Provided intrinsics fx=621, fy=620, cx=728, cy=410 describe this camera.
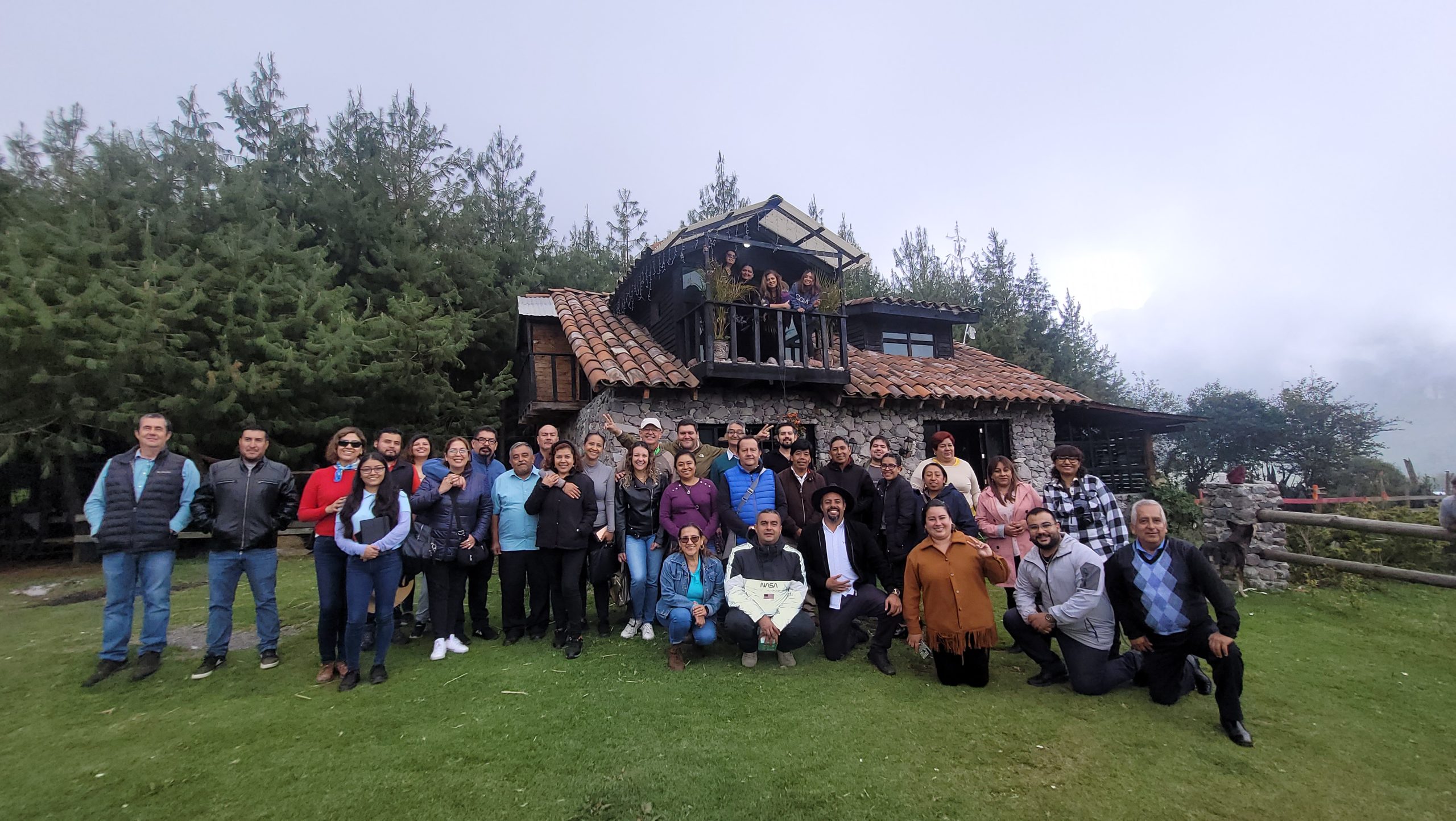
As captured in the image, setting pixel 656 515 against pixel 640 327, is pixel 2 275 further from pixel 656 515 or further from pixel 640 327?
pixel 656 515

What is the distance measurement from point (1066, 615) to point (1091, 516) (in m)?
1.07

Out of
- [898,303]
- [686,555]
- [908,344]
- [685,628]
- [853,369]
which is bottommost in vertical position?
[685,628]

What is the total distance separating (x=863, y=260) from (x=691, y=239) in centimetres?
278

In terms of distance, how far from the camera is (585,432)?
10.2 metres

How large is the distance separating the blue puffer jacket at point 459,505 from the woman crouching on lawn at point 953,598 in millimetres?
3220

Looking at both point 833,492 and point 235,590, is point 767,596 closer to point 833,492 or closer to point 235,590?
point 833,492

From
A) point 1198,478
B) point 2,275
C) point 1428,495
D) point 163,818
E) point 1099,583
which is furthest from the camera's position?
point 1198,478

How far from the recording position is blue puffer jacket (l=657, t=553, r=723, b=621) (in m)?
4.53

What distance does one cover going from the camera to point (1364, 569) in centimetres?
607

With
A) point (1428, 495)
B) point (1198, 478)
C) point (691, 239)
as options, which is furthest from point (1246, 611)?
point (1198, 478)

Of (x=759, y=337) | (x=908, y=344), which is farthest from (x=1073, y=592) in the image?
(x=908, y=344)

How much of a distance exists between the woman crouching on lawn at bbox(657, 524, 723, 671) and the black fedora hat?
0.88m

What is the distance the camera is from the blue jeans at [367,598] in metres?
3.97

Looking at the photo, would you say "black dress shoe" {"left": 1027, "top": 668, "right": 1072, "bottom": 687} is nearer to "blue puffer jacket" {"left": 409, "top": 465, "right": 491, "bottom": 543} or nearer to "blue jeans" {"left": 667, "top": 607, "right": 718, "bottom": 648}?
"blue jeans" {"left": 667, "top": 607, "right": 718, "bottom": 648}
